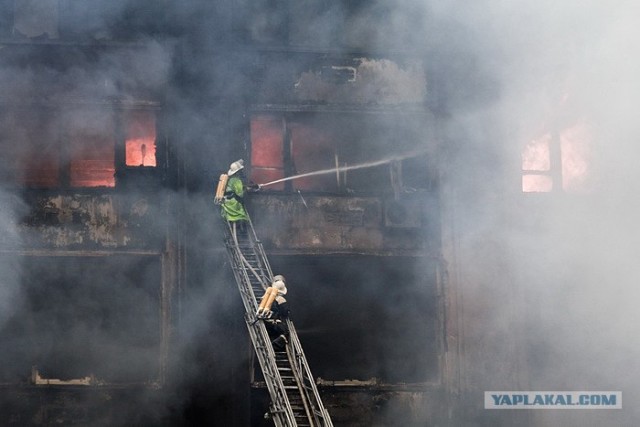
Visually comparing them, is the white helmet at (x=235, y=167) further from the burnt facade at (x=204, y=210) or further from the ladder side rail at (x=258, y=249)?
the burnt facade at (x=204, y=210)

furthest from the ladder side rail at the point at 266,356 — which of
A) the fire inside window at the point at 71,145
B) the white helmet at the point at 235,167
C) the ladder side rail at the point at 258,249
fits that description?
the fire inside window at the point at 71,145

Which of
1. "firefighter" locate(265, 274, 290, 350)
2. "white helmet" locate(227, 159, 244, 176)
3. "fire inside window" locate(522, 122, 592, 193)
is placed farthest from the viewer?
"fire inside window" locate(522, 122, 592, 193)

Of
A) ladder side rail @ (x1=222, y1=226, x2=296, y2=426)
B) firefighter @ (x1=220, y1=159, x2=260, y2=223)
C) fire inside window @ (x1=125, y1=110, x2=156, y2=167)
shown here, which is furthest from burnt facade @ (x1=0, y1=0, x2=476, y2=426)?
ladder side rail @ (x1=222, y1=226, x2=296, y2=426)

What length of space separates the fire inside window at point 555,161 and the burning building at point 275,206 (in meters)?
0.03

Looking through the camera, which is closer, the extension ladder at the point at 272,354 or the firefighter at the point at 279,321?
the extension ladder at the point at 272,354

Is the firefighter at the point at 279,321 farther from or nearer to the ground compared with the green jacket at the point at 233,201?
nearer to the ground

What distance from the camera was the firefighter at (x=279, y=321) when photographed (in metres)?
9.05

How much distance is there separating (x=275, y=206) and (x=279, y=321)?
241 cm

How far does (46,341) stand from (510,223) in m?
5.73

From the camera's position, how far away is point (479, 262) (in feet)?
37.3

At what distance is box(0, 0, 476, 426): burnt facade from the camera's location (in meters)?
10.6

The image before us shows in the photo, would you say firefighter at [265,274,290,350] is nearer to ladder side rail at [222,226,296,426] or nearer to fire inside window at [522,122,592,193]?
ladder side rail at [222,226,296,426]

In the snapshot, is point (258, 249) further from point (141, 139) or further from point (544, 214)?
point (544, 214)

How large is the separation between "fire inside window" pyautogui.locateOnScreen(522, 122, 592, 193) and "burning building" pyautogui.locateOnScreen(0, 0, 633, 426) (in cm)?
3
